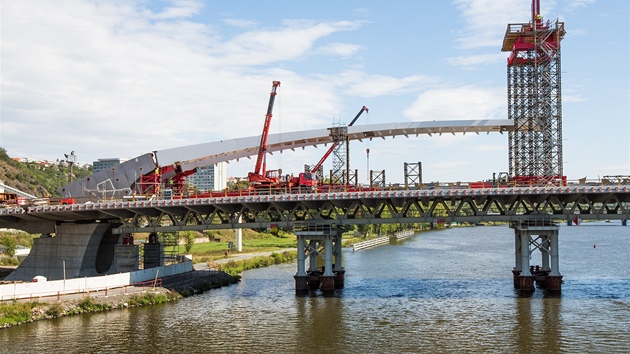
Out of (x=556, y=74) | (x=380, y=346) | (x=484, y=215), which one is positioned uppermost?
(x=556, y=74)

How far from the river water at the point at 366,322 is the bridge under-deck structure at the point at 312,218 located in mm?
4245

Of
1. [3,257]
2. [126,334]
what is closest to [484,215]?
[126,334]

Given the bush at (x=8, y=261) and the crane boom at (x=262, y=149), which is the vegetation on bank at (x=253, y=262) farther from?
the bush at (x=8, y=261)

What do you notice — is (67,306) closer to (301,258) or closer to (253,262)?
(301,258)

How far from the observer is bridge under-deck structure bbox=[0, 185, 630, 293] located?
5728cm

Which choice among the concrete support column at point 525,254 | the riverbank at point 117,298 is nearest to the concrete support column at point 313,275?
the riverbank at point 117,298

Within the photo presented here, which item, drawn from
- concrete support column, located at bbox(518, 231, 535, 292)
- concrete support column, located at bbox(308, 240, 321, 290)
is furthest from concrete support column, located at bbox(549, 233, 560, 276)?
concrete support column, located at bbox(308, 240, 321, 290)

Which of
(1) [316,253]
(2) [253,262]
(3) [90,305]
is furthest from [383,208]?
(2) [253,262]

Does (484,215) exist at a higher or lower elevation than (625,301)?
higher

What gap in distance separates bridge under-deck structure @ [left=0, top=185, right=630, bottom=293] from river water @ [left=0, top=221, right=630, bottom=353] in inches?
167

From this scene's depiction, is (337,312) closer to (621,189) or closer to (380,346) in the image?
(380,346)

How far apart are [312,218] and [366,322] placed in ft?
57.1

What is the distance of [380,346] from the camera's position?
39.1 meters

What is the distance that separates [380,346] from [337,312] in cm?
1133
